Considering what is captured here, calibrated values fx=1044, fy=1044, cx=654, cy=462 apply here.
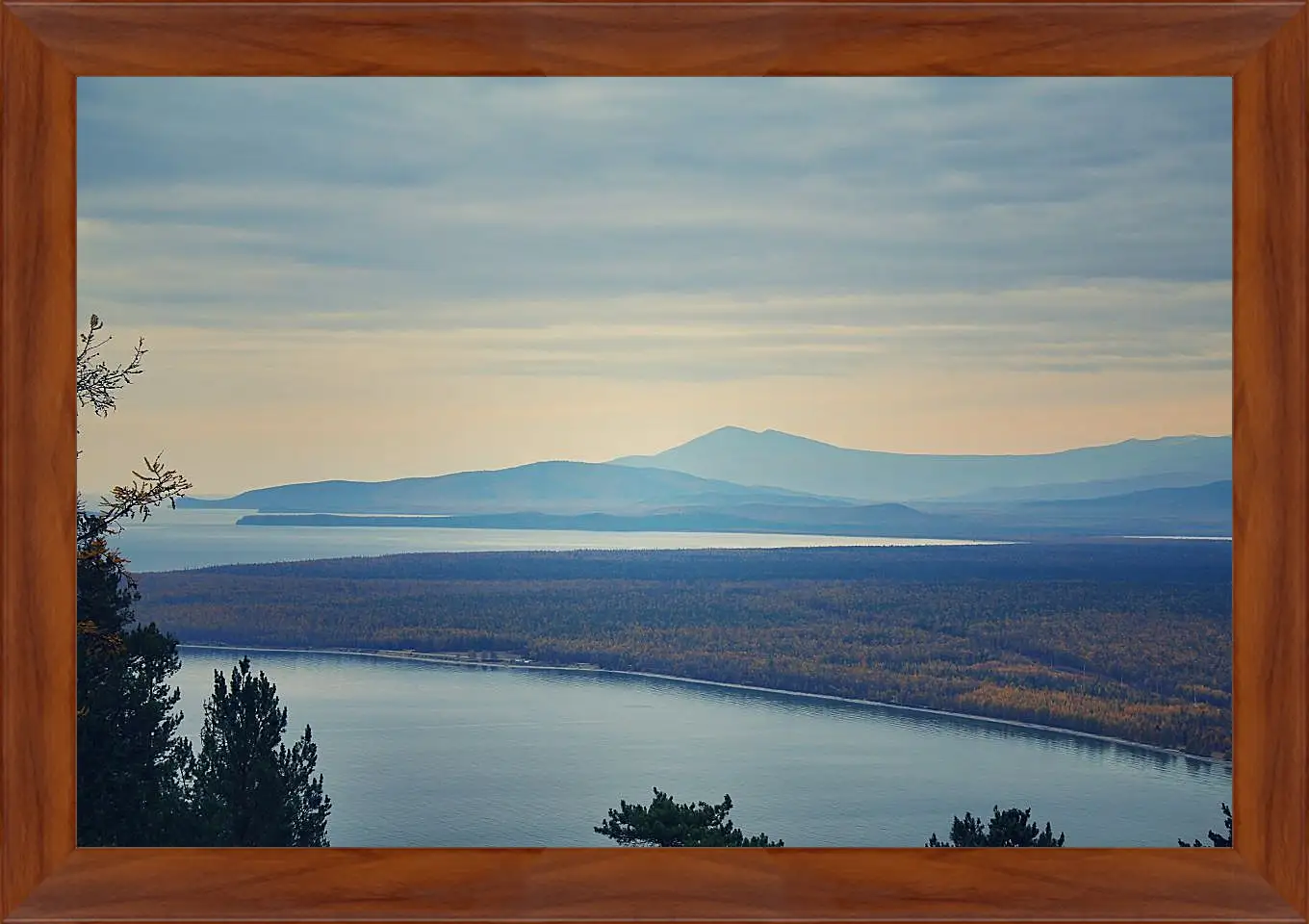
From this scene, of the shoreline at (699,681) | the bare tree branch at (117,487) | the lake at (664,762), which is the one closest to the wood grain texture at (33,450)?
the bare tree branch at (117,487)

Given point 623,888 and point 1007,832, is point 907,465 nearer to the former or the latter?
point 1007,832

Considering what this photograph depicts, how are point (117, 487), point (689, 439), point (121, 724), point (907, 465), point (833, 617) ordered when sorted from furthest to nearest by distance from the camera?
point (689, 439)
point (907, 465)
point (833, 617)
point (121, 724)
point (117, 487)

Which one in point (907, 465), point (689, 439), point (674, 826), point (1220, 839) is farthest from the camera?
point (689, 439)

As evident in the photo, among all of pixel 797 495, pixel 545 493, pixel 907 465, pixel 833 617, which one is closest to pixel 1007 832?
pixel 833 617

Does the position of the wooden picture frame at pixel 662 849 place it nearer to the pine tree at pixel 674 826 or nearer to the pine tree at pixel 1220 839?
the pine tree at pixel 1220 839

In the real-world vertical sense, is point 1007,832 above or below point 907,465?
below

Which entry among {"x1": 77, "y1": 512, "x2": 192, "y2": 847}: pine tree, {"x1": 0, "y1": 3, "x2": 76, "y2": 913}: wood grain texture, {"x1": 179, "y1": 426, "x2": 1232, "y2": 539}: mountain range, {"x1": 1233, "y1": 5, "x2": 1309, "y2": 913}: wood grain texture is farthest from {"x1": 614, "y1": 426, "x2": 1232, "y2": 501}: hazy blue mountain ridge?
{"x1": 0, "y1": 3, "x2": 76, "y2": 913}: wood grain texture

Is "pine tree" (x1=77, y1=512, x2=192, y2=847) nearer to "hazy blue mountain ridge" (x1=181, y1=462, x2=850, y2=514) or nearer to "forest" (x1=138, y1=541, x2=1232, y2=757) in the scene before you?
"forest" (x1=138, y1=541, x2=1232, y2=757)
